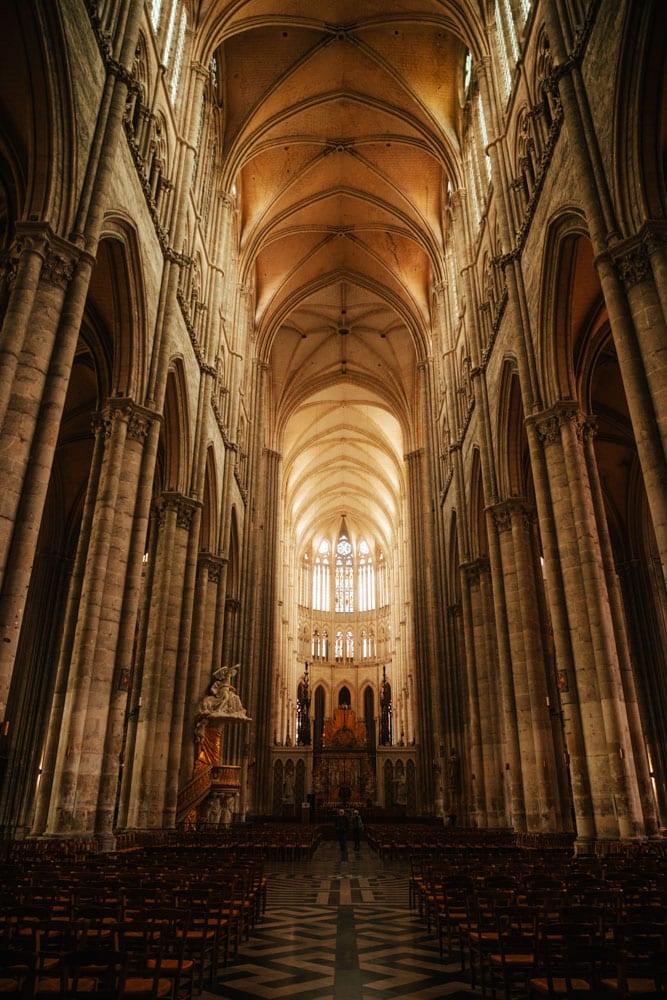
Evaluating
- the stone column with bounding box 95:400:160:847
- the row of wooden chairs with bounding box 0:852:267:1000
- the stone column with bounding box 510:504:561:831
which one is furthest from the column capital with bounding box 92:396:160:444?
the stone column with bounding box 510:504:561:831

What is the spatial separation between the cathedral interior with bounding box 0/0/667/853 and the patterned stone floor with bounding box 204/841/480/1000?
399 centimetres

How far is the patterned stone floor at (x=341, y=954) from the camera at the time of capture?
210 inches

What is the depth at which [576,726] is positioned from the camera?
1279 centimetres

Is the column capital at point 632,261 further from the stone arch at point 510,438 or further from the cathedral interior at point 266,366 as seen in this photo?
the stone arch at point 510,438

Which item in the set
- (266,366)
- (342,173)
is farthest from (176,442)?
(342,173)

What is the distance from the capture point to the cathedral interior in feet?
35.5

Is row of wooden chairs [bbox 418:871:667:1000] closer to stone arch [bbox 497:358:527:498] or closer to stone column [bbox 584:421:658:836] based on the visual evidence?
stone column [bbox 584:421:658:836]

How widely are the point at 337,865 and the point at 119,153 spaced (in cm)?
1694

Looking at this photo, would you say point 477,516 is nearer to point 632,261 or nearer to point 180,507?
point 180,507

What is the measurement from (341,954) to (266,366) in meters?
31.0

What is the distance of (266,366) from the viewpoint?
116 ft

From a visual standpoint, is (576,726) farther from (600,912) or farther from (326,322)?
(326,322)

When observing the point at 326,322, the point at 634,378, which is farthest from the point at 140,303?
the point at 326,322

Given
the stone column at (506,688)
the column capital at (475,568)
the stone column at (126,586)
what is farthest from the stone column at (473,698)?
the stone column at (126,586)
